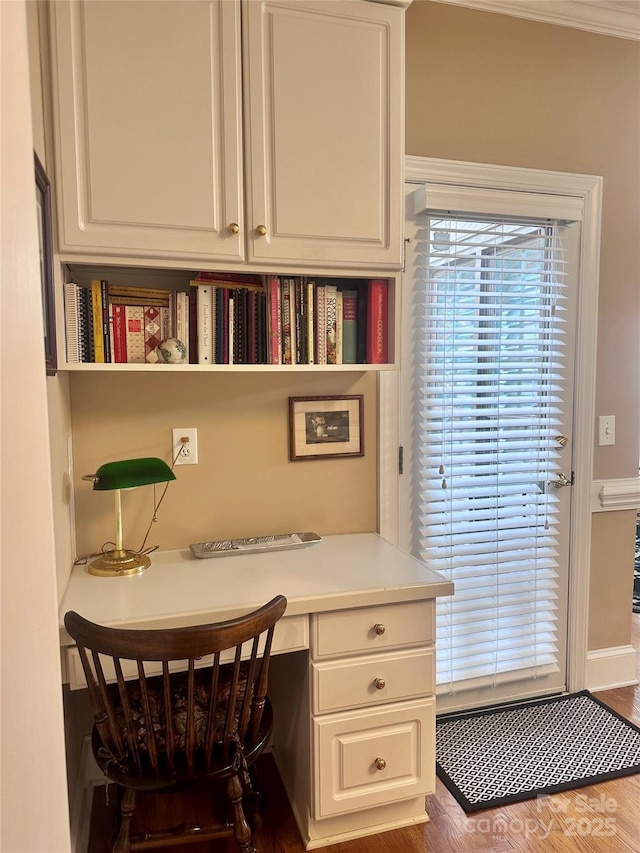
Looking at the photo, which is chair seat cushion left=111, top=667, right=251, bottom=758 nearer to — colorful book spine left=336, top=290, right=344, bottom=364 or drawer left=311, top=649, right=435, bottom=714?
drawer left=311, top=649, right=435, bottom=714

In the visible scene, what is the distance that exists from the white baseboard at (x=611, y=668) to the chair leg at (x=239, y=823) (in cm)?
168

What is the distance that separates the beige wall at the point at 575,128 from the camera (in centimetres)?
216

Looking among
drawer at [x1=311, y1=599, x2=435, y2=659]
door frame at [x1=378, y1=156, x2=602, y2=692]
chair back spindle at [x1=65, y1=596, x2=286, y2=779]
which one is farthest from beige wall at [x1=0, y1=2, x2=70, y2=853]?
door frame at [x1=378, y1=156, x2=602, y2=692]

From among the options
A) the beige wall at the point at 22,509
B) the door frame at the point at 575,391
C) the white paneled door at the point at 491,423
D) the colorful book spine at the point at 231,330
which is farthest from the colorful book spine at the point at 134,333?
the beige wall at the point at 22,509

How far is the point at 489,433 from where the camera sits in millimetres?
2334

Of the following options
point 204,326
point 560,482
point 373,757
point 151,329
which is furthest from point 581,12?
point 373,757

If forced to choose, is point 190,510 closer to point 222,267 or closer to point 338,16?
point 222,267

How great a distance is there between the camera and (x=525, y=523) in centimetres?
242

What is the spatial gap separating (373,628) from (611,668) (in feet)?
5.12

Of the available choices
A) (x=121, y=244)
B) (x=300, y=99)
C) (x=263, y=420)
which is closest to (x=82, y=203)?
(x=121, y=244)

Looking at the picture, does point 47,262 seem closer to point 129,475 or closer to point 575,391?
point 129,475

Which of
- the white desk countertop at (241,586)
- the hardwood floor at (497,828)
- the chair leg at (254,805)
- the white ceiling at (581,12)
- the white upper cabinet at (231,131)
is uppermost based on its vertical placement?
the white ceiling at (581,12)

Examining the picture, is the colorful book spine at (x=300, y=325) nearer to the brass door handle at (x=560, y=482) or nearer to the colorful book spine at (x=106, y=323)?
the colorful book spine at (x=106, y=323)

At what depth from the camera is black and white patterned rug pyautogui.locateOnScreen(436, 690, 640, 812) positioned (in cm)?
196
